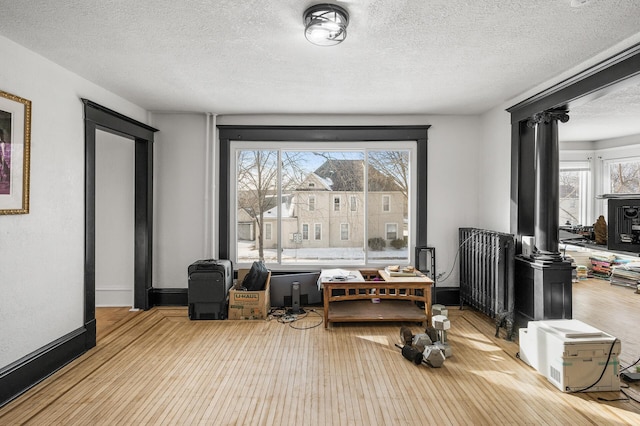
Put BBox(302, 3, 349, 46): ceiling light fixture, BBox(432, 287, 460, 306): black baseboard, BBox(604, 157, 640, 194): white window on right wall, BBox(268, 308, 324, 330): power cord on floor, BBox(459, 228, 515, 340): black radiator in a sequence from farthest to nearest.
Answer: BBox(604, 157, 640, 194): white window on right wall → BBox(432, 287, 460, 306): black baseboard → BBox(268, 308, 324, 330): power cord on floor → BBox(459, 228, 515, 340): black radiator → BBox(302, 3, 349, 46): ceiling light fixture

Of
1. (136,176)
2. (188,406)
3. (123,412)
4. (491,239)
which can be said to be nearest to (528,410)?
(491,239)

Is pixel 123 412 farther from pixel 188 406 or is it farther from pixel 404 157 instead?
pixel 404 157

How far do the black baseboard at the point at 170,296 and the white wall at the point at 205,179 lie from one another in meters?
0.08

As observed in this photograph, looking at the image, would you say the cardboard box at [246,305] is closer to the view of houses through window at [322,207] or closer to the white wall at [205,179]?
the view of houses through window at [322,207]

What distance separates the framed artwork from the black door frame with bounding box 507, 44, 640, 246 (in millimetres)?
4425

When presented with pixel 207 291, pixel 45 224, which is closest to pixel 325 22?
pixel 45 224

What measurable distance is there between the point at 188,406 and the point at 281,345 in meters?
1.13

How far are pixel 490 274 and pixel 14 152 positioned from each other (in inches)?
176

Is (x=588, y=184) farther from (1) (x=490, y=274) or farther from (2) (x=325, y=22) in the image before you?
(2) (x=325, y=22)

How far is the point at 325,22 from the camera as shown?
2084 millimetres

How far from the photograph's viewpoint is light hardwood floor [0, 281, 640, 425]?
2.21 m

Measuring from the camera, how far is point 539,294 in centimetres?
331

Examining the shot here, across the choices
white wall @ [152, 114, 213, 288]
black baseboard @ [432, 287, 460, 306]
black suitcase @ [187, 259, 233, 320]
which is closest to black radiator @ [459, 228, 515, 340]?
black baseboard @ [432, 287, 460, 306]

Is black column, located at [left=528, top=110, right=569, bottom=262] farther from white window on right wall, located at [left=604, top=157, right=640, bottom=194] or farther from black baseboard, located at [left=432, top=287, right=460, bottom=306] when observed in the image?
white window on right wall, located at [left=604, top=157, right=640, bottom=194]
